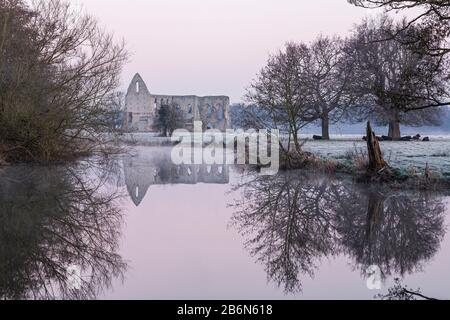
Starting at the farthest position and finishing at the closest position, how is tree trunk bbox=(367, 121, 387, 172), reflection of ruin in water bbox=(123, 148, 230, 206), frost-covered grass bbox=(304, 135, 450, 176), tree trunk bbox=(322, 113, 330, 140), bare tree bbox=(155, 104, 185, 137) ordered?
bare tree bbox=(155, 104, 185, 137) < tree trunk bbox=(322, 113, 330, 140) < frost-covered grass bbox=(304, 135, 450, 176) < tree trunk bbox=(367, 121, 387, 172) < reflection of ruin in water bbox=(123, 148, 230, 206)

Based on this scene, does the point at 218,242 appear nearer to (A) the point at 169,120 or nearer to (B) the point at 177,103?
(A) the point at 169,120

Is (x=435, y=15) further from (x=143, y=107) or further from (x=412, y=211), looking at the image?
(x=143, y=107)

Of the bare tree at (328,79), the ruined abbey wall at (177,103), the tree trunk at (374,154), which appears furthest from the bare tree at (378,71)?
the ruined abbey wall at (177,103)

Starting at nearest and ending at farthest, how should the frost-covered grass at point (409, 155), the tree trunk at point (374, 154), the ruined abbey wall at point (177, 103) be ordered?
the tree trunk at point (374, 154) → the frost-covered grass at point (409, 155) → the ruined abbey wall at point (177, 103)

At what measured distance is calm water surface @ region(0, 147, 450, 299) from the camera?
489 centimetres

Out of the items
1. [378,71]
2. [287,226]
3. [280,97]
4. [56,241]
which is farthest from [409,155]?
[378,71]

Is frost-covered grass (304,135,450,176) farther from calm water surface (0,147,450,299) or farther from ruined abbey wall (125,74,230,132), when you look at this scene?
ruined abbey wall (125,74,230,132)

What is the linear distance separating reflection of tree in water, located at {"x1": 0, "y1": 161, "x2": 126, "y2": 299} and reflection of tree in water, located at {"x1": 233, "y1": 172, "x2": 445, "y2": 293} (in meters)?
1.87

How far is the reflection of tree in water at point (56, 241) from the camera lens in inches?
191

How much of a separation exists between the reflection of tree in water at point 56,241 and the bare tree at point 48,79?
5927mm

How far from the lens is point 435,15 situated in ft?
38.7

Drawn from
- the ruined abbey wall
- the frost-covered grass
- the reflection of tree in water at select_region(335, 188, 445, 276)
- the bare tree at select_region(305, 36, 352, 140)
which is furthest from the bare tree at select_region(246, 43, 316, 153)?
the ruined abbey wall

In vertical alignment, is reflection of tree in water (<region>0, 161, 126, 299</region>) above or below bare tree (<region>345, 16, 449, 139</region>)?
below

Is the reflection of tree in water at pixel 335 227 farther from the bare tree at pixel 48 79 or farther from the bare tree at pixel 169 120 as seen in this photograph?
the bare tree at pixel 169 120
